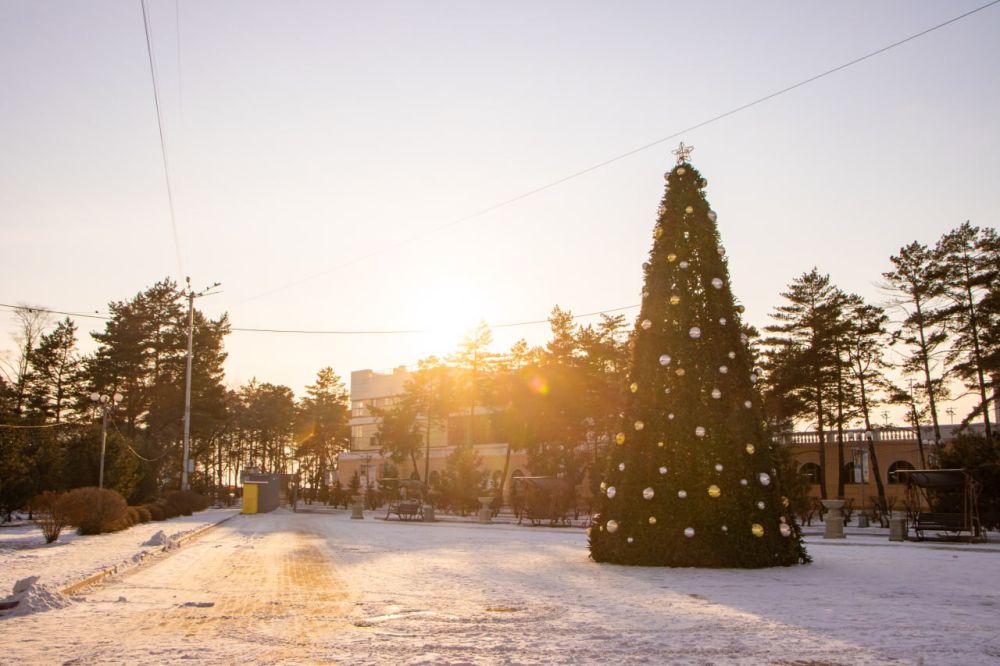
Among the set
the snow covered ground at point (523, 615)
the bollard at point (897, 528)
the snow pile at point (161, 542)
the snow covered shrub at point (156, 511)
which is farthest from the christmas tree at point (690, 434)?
the snow covered shrub at point (156, 511)

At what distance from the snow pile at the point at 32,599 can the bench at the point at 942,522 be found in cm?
1811

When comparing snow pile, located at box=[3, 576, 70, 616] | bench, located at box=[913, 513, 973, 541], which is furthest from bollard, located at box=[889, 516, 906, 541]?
snow pile, located at box=[3, 576, 70, 616]

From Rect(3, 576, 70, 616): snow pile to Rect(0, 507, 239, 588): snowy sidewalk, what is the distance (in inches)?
19.5

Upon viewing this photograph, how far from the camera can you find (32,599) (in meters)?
8.24

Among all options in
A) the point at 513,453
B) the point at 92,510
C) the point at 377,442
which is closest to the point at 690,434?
the point at 92,510

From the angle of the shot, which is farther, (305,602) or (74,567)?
(74,567)

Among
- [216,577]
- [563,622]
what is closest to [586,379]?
Answer: [216,577]

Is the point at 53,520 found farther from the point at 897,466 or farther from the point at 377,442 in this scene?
the point at 377,442

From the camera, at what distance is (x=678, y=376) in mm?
12781

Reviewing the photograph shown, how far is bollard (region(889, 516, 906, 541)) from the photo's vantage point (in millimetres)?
18453

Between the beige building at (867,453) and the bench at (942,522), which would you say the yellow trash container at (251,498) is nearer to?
the beige building at (867,453)

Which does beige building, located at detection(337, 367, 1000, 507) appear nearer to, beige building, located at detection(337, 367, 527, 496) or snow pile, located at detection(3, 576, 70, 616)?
beige building, located at detection(337, 367, 527, 496)

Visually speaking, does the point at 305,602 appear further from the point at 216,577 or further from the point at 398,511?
the point at 398,511

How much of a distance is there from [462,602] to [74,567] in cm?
760
